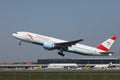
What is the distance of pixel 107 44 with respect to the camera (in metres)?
111

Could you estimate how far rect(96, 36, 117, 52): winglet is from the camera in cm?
10718

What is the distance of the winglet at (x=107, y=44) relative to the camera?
107 meters

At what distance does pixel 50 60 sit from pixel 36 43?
9562 cm

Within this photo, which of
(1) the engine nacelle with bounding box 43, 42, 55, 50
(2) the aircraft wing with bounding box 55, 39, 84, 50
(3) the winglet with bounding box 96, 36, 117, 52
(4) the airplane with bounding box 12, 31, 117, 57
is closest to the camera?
(1) the engine nacelle with bounding box 43, 42, 55, 50

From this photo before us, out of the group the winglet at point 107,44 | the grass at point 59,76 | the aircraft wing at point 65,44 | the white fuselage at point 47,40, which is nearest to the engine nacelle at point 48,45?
the aircraft wing at point 65,44

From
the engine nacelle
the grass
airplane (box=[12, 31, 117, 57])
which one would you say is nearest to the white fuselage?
airplane (box=[12, 31, 117, 57])

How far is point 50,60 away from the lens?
186250mm

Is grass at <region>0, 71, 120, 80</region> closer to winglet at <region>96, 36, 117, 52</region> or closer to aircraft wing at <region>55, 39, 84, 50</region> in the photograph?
aircraft wing at <region>55, 39, 84, 50</region>

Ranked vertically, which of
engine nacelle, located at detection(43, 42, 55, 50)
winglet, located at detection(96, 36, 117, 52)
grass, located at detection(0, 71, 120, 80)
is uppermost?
winglet, located at detection(96, 36, 117, 52)

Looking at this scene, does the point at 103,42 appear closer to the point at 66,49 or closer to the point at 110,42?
the point at 110,42

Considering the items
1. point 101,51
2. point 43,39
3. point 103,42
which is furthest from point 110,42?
point 43,39

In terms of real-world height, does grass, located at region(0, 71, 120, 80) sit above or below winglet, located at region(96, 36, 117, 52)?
below

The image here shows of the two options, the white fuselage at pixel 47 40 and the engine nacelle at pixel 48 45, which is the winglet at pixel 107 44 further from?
the engine nacelle at pixel 48 45

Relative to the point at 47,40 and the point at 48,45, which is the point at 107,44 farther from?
the point at 48,45
